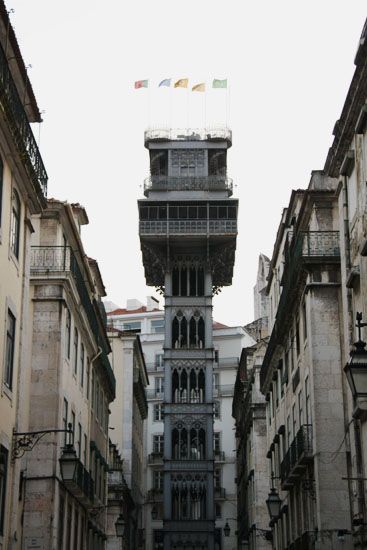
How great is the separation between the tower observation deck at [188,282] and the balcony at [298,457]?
34164 mm

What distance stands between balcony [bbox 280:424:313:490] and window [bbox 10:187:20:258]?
40.3ft

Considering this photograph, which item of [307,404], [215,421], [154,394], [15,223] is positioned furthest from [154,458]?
[15,223]

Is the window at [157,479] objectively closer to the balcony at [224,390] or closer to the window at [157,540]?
the window at [157,540]

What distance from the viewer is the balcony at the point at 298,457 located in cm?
3152

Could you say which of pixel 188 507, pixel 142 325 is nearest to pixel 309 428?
pixel 188 507

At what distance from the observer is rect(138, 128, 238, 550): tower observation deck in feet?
232

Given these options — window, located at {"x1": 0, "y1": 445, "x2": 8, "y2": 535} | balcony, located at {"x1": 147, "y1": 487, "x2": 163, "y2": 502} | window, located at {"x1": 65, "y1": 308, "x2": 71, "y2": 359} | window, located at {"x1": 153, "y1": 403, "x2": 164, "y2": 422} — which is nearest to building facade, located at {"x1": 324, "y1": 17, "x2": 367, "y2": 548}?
window, located at {"x1": 0, "y1": 445, "x2": 8, "y2": 535}

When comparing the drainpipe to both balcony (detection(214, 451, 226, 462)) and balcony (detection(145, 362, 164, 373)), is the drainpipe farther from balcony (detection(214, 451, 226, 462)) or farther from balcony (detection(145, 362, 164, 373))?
balcony (detection(145, 362, 164, 373))

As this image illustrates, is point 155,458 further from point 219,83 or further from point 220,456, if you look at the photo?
point 219,83

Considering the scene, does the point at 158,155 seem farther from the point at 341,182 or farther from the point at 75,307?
the point at 341,182

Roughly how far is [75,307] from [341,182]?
12.3 m

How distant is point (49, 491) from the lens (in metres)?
30.9

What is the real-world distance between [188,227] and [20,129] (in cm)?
5273

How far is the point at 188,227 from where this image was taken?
7394 cm
